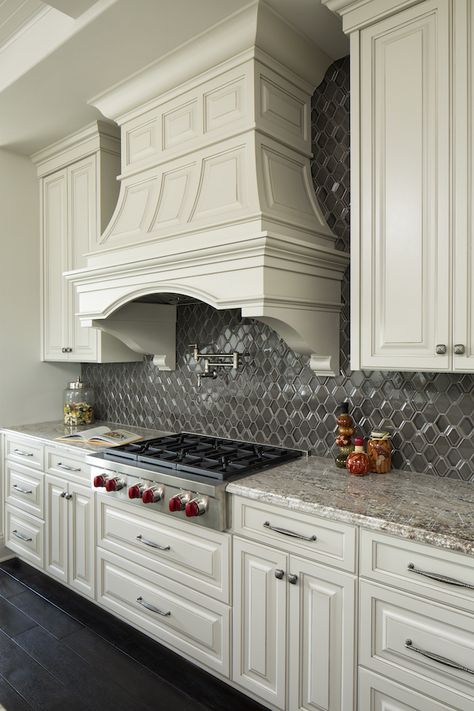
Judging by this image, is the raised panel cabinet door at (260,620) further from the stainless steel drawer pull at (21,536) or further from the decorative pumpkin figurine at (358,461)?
the stainless steel drawer pull at (21,536)

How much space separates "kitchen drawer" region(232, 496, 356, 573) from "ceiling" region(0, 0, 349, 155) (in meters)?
1.98

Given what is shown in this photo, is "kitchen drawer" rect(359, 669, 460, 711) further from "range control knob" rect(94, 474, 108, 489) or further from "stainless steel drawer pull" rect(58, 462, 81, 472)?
"stainless steel drawer pull" rect(58, 462, 81, 472)

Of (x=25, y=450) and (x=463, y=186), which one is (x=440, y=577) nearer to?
(x=463, y=186)

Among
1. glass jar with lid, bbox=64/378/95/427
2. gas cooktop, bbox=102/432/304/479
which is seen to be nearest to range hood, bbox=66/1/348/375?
gas cooktop, bbox=102/432/304/479

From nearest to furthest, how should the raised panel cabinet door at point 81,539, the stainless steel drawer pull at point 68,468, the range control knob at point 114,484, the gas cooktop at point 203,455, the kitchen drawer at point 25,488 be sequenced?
1. the gas cooktop at point 203,455
2. the range control knob at point 114,484
3. the raised panel cabinet door at point 81,539
4. the stainless steel drawer pull at point 68,468
5. the kitchen drawer at point 25,488

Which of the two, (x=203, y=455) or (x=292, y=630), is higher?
(x=203, y=455)

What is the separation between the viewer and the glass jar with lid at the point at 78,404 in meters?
3.59

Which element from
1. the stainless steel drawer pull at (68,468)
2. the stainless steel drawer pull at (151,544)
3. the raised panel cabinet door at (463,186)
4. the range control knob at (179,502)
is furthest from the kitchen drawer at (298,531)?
the stainless steel drawer pull at (68,468)

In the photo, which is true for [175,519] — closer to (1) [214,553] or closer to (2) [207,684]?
(1) [214,553]

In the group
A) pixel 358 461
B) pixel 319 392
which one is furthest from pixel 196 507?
pixel 319 392

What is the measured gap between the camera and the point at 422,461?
7.00ft

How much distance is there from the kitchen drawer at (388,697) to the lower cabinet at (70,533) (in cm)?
156

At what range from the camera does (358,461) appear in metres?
2.12

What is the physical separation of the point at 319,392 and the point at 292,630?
1033 millimetres
